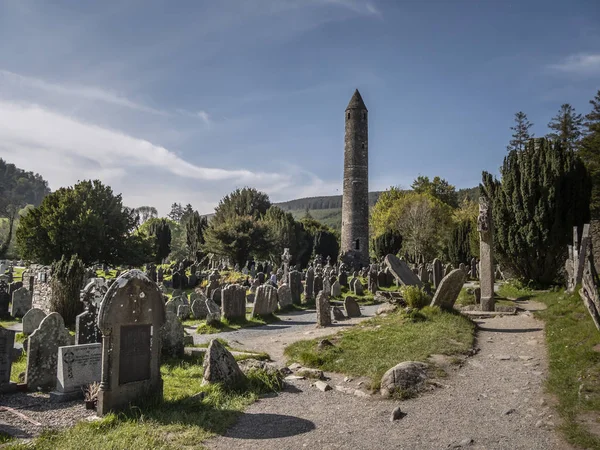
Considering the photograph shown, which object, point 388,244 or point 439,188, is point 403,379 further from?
point 439,188

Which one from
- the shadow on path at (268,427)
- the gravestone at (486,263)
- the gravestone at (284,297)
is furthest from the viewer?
the gravestone at (284,297)

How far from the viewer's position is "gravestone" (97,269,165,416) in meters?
6.18

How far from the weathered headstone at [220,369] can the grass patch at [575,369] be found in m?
4.44

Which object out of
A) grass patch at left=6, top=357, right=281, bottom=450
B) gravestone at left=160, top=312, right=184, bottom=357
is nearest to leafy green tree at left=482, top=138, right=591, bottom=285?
gravestone at left=160, top=312, right=184, bottom=357

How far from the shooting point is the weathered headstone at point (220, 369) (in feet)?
24.1

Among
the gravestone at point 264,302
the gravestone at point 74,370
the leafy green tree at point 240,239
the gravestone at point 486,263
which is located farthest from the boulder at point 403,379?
the leafy green tree at point 240,239

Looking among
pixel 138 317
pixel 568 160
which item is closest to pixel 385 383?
pixel 138 317

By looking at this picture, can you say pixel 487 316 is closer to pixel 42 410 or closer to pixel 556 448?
pixel 556 448

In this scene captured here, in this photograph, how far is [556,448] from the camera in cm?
480

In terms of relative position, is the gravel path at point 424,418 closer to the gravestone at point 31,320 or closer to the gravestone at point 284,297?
the gravestone at point 31,320

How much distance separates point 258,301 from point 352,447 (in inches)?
458

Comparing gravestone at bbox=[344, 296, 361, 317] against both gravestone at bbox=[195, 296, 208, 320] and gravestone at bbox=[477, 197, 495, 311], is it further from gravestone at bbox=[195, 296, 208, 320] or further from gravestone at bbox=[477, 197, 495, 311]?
gravestone at bbox=[195, 296, 208, 320]

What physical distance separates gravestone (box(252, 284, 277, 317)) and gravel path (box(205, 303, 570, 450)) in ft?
27.9

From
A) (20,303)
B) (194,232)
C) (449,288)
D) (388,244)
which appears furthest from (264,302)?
(194,232)
